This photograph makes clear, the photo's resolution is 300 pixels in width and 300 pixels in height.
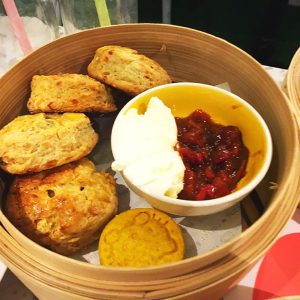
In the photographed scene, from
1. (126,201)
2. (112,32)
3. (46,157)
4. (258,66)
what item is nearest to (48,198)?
(46,157)

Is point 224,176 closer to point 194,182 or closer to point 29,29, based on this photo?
point 194,182

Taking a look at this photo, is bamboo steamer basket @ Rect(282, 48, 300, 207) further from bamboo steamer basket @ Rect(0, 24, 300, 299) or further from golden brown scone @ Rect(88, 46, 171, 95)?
golden brown scone @ Rect(88, 46, 171, 95)

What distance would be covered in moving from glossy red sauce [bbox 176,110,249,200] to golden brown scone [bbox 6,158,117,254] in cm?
21

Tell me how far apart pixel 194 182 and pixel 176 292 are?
1.00 ft

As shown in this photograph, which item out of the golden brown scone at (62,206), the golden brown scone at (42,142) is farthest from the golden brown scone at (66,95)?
the golden brown scone at (62,206)

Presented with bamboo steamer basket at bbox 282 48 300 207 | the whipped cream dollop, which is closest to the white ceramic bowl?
the whipped cream dollop

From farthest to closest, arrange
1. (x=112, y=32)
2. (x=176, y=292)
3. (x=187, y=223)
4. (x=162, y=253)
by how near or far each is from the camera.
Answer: (x=112, y=32), (x=187, y=223), (x=162, y=253), (x=176, y=292)

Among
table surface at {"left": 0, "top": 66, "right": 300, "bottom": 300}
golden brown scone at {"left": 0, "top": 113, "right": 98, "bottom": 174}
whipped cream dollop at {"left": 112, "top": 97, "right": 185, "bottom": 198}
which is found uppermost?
golden brown scone at {"left": 0, "top": 113, "right": 98, "bottom": 174}

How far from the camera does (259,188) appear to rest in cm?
118

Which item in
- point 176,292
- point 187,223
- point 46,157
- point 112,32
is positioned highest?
point 112,32

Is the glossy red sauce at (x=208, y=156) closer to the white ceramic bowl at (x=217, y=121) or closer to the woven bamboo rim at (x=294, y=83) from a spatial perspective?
the white ceramic bowl at (x=217, y=121)

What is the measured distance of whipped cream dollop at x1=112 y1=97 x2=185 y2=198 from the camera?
1012mm

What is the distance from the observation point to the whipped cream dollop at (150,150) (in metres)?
1.01

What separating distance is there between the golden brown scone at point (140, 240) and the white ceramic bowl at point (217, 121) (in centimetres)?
4
